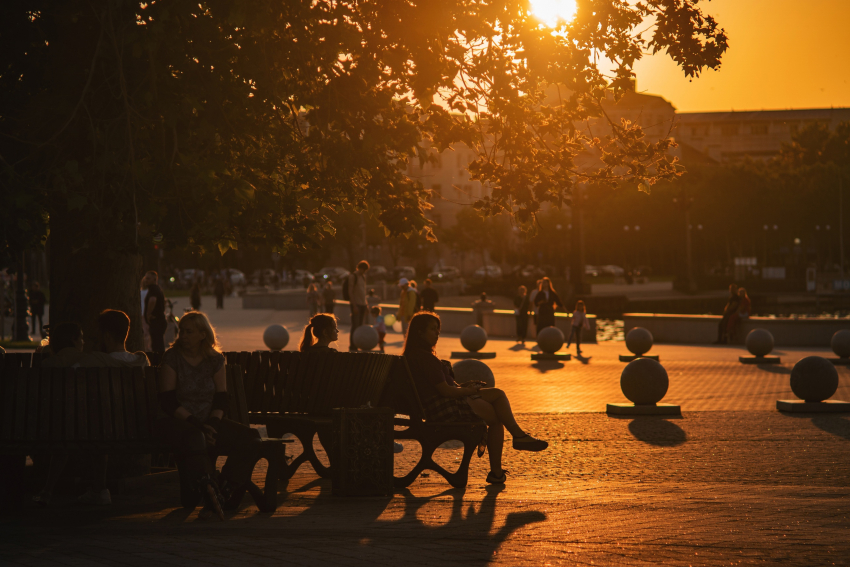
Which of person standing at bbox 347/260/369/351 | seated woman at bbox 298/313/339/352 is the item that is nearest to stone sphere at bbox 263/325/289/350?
person standing at bbox 347/260/369/351

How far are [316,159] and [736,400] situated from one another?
7713 mm

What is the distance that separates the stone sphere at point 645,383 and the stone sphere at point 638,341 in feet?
29.9

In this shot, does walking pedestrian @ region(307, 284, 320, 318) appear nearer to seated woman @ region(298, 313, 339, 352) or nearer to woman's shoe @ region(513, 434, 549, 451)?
seated woman @ region(298, 313, 339, 352)

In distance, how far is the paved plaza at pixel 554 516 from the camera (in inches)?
215

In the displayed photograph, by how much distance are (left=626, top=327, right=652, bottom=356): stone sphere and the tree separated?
1226cm

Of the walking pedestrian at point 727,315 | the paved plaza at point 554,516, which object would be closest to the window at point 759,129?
the walking pedestrian at point 727,315

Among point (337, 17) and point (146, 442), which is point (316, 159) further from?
point (146, 442)

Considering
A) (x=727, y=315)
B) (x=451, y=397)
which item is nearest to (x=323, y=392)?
(x=451, y=397)

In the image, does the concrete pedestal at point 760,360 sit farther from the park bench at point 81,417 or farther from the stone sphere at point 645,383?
the park bench at point 81,417

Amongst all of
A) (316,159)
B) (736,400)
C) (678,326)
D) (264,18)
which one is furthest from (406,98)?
(678,326)

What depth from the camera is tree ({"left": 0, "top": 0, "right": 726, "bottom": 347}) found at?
22.7 ft

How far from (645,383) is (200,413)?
275 inches

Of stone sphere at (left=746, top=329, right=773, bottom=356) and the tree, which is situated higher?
the tree

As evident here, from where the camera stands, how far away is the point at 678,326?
28.5 metres
